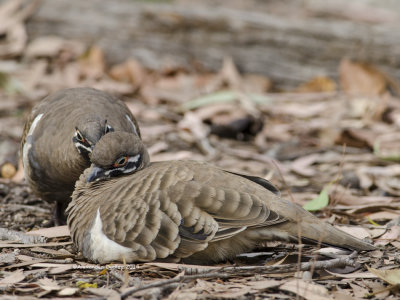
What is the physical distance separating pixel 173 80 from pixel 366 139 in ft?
11.3

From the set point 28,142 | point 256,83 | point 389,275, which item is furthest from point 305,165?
point 389,275

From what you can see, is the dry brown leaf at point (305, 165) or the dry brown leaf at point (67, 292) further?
the dry brown leaf at point (305, 165)

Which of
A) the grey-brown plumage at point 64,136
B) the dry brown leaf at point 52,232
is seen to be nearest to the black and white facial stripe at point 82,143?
the grey-brown plumage at point 64,136

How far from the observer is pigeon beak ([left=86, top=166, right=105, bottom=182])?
175 inches

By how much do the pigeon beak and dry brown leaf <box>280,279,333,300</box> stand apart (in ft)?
5.25

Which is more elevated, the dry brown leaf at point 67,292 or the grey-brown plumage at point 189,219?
the grey-brown plumage at point 189,219

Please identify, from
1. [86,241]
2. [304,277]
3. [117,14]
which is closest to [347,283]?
[304,277]

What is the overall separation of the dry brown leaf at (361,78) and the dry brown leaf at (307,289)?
5673 millimetres

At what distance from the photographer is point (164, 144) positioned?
24.1ft

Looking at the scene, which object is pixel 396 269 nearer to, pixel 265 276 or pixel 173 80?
pixel 265 276

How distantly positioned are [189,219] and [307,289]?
838 millimetres

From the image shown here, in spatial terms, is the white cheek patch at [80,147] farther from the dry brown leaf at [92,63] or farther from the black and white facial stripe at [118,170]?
the dry brown leaf at [92,63]

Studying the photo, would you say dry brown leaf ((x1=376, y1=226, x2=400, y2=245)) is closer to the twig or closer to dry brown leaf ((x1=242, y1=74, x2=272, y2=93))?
the twig

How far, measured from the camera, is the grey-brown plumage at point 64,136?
4961mm
